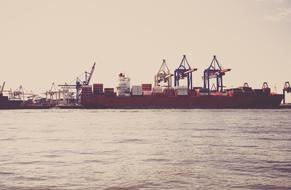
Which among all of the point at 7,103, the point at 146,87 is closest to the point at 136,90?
the point at 146,87

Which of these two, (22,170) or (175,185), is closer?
(175,185)

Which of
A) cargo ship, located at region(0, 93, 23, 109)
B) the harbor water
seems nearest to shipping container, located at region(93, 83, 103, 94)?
cargo ship, located at region(0, 93, 23, 109)

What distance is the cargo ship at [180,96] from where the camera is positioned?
100750 millimetres

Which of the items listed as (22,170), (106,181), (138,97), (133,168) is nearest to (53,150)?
(22,170)

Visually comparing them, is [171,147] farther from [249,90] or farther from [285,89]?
[285,89]

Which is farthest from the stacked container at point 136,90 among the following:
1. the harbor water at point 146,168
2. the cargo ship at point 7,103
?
the harbor water at point 146,168

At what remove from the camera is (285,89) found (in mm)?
129750

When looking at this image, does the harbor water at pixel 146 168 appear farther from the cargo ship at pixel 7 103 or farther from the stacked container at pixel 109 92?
the cargo ship at pixel 7 103

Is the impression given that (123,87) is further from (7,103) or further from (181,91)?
(7,103)

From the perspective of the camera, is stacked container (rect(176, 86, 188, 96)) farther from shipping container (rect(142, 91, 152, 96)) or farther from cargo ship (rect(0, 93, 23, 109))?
cargo ship (rect(0, 93, 23, 109))

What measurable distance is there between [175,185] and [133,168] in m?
3.16

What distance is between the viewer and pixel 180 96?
340 feet

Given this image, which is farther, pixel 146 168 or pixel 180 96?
pixel 180 96

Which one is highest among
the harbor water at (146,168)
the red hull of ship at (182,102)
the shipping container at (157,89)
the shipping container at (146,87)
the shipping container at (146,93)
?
the shipping container at (146,87)
